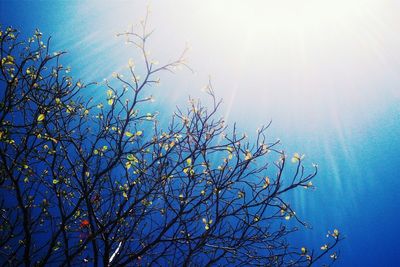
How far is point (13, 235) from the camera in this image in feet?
22.4

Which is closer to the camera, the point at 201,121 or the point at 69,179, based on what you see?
the point at 201,121

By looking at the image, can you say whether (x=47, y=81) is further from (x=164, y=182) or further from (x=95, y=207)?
(x=164, y=182)

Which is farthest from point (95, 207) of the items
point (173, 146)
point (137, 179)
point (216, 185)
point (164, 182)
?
point (216, 185)

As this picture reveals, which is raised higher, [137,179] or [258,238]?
[137,179]

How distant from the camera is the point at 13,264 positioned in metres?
6.71

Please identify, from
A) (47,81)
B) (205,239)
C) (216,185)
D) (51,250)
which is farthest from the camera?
(47,81)

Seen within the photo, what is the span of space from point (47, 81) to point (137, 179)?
2633 mm

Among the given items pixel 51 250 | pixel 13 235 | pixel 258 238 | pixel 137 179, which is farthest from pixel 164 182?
pixel 13 235

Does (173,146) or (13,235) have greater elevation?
(173,146)

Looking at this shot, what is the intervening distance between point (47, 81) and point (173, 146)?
2926mm

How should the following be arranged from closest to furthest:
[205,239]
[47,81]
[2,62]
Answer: [2,62]
[205,239]
[47,81]

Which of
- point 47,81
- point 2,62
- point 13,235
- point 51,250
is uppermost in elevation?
point 47,81

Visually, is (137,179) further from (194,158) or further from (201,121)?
(201,121)

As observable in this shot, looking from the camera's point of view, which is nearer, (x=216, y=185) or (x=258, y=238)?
(x=216, y=185)
